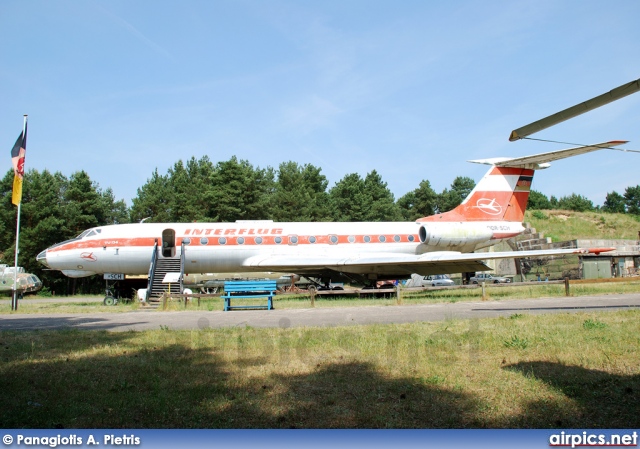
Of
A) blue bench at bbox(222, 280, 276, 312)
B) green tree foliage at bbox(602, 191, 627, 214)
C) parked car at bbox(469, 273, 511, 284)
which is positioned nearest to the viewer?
blue bench at bbox(222, 280, 276, 312)

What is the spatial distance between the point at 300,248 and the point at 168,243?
20.4 feet

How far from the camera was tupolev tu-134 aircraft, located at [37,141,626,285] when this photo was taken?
22016mm

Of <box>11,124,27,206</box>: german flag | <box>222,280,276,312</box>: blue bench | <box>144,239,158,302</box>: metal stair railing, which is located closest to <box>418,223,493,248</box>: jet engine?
<box>222,280,276,312</box>: blue bench

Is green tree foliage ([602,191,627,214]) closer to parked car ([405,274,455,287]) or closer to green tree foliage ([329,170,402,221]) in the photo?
green tree foliage ([329,170,402,221])

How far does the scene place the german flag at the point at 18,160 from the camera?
63.4ft

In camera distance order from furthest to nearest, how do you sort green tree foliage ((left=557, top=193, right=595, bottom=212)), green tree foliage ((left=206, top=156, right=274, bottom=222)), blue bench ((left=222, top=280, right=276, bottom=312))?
green tree foliage ((left=557, top=193, right=595, bottom=212)) → green tree foliage ((left=206, top=156, right=274, bottom=222)) → blue bench ((left=222, top=280, right=276, bottom=312))

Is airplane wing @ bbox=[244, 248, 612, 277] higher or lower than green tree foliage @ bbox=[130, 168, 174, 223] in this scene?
lower

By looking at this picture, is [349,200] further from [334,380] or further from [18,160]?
[334,380]

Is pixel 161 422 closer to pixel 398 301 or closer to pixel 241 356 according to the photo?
pixel 241 356

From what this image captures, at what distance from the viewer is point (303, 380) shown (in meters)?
5.66

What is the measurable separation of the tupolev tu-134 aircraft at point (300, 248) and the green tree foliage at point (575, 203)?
84917mm

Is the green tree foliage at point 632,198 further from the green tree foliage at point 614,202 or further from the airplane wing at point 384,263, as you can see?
the airplane wing at point 384,263

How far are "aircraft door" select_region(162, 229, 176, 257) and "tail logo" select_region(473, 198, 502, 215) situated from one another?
15254 millimetres

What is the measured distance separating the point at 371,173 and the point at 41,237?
43409 millimetres
